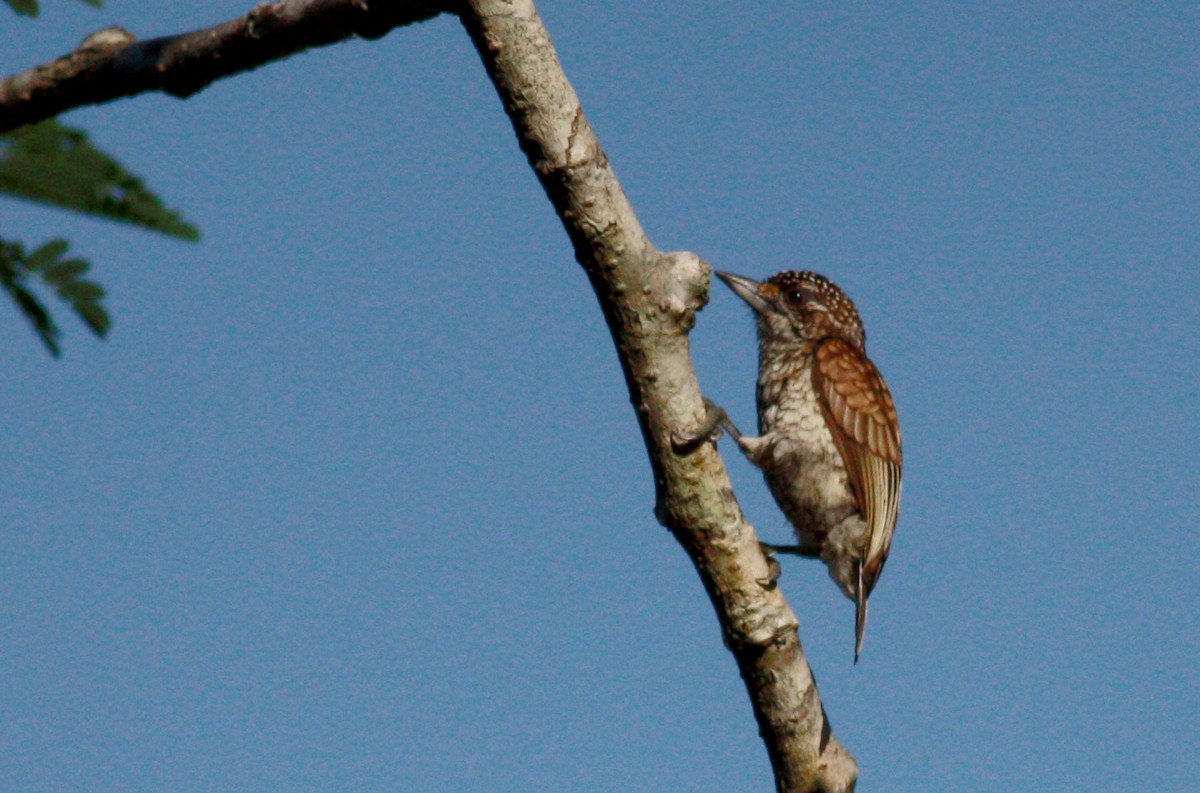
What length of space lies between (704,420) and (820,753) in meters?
0.91

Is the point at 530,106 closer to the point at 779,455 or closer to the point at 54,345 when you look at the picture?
the point at 54,345

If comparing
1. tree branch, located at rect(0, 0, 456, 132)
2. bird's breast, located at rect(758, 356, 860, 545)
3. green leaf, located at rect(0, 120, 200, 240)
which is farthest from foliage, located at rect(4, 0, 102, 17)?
bird's breast, located at rect(758, 356, 860, 545)

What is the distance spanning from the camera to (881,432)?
5.82 m

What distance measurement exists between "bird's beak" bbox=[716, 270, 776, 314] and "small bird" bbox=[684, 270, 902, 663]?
0.14 m

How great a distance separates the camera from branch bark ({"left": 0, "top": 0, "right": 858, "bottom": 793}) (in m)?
2.54

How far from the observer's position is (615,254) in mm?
2908

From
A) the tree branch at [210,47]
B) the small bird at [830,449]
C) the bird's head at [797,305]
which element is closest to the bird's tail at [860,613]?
the small bird at [830,449]

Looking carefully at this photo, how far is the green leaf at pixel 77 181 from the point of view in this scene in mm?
1707

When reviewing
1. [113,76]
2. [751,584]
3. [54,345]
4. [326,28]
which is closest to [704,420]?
[751,584]

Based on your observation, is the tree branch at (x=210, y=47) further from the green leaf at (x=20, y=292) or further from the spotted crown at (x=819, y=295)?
the spotted crown at (x=819, y=295)

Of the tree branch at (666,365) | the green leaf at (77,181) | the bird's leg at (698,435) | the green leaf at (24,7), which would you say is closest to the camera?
the green leaf at (77,181)

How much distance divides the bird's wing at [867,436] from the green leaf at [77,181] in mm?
4071

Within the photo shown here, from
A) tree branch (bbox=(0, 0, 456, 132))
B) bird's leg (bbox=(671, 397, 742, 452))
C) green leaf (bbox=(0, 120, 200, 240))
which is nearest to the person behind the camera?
green leaf (bbox=(0, 120, 200, 240))

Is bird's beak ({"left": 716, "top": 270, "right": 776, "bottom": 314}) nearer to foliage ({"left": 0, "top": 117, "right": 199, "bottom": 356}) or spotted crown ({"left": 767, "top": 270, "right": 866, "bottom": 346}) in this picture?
spotted crown ({"left": 767, "top": 270, "right": 866, "bottom": 346})
